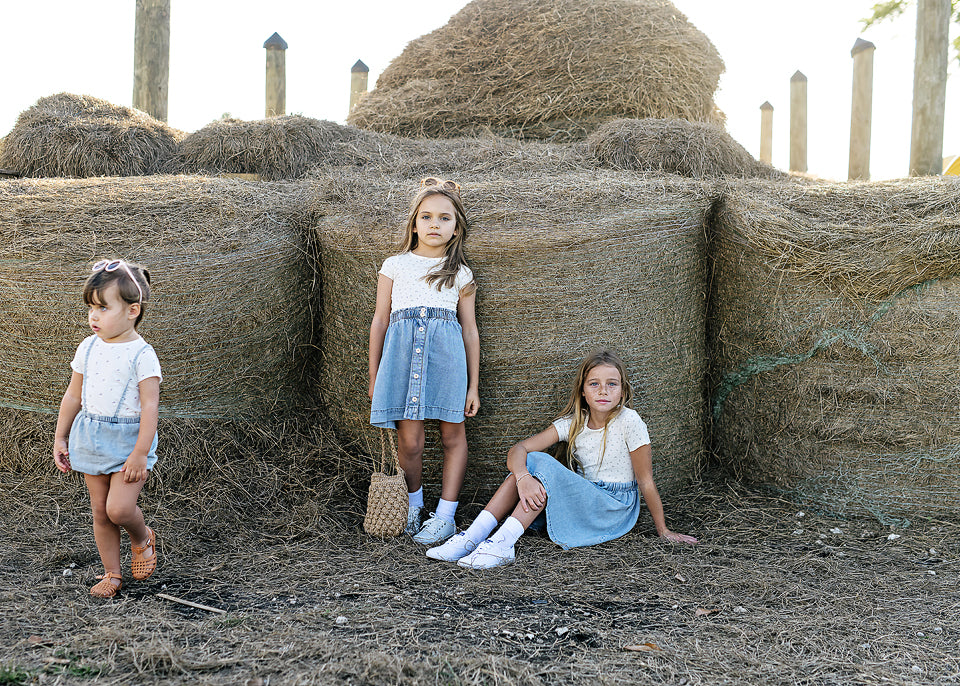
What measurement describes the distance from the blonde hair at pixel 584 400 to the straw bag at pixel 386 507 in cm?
68

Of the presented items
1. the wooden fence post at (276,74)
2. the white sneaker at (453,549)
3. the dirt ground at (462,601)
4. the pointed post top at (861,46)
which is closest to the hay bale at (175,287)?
the dirt ground at (462,601)

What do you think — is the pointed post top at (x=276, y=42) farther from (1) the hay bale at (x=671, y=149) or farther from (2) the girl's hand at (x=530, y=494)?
(2) the girl's hand at (x=530, y=494)

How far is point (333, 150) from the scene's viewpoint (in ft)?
16.3

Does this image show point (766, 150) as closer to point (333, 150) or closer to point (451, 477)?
point (333, 150)

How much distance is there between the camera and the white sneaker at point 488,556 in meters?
3.10

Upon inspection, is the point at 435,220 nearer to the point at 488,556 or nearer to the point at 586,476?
the point at 586,476

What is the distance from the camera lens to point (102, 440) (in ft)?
9.07

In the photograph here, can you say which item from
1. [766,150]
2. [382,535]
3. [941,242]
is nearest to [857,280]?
[941,242]

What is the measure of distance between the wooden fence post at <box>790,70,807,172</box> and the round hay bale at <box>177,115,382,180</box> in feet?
17.6

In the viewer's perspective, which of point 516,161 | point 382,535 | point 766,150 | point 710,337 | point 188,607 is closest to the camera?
point 188,607

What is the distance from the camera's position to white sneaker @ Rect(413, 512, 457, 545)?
11.0 feet

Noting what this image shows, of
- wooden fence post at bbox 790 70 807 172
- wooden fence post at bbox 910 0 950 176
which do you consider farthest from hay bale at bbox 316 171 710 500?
wooden fence post at bbox 790 70 807 172

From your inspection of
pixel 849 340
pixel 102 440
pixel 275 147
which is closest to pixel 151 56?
pixel 275 147

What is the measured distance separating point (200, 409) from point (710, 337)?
7.45 feet
